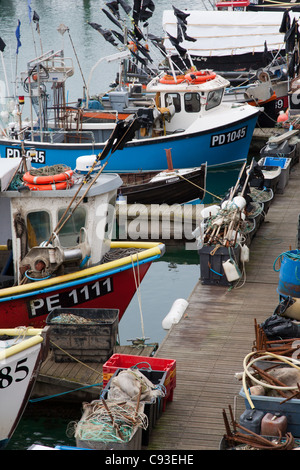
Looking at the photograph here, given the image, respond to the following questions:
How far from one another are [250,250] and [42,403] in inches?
200

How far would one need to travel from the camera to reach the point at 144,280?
1536 centimetres

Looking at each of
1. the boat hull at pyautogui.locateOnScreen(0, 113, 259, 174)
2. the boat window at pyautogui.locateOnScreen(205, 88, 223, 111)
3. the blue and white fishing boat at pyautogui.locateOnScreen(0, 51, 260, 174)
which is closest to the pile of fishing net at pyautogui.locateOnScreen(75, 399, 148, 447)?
the boat hull at pyautogui.locateOnScreen(0, 113, 259, 174)

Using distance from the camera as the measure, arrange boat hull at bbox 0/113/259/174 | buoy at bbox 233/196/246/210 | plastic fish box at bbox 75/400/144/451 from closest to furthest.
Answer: plastic fish box at bbox 75/400/144/451, buoy at bbox 233/196/246/210, boat hull at bbox 0/113/259/174

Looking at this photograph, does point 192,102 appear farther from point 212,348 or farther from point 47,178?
point 212,348

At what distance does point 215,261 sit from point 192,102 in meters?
10.4

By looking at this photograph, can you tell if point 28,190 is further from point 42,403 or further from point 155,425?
point 155,425

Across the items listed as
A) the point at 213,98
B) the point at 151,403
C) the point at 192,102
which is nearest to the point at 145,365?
the point at 151,403

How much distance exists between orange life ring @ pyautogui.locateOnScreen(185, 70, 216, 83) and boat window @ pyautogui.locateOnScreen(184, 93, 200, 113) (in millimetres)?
407

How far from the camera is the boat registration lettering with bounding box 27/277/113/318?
1055cm

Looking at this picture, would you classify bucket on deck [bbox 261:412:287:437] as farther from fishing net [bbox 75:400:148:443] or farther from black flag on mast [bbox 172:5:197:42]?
black flag on mast [bbox 172:5:197:42]

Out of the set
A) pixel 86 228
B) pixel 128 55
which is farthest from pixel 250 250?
pixel 128 55

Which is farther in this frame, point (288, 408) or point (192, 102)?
point (192, 102)

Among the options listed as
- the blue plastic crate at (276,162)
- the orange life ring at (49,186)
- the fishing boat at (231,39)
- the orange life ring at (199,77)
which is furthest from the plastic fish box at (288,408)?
the fishing boat at (231,39)

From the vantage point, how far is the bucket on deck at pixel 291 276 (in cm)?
998
